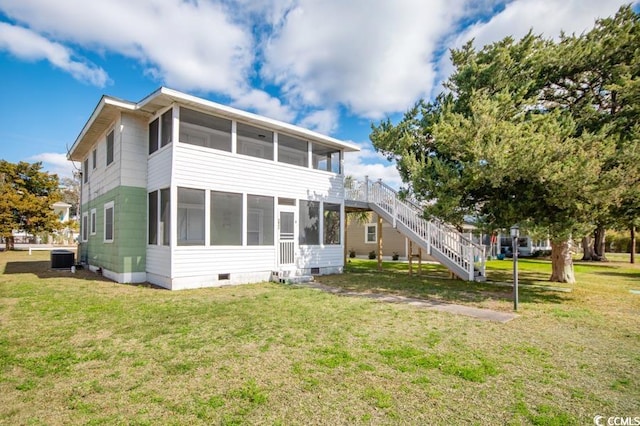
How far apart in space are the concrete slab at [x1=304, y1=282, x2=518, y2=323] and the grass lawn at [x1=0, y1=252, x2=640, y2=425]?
0.34 m

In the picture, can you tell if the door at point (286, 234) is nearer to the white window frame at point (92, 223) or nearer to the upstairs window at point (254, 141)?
the upstairs window at point (254, 141)

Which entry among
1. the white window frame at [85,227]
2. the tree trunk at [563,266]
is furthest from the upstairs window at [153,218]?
the tree trunk at [563,266]

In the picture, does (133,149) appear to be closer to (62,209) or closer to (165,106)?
(165,106)

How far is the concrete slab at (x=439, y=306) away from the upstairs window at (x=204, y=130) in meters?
5.60

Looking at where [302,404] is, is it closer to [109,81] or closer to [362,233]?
[109,81]

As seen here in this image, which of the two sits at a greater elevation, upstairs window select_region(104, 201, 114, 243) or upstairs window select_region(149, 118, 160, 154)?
upstairs window select_region(149, 118, 160, 154)

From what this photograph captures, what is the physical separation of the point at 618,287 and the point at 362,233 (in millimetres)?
15827

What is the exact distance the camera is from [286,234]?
12.1m

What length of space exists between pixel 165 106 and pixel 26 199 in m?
24.5

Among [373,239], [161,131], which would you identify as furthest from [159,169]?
[373,239]

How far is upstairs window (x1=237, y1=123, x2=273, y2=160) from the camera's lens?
11070mm

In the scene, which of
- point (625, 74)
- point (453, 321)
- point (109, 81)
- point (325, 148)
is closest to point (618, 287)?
point (625, 74)

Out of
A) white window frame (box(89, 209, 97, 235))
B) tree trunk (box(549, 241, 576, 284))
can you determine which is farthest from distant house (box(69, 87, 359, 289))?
tree trunk (box(549, 241, 576, 284))

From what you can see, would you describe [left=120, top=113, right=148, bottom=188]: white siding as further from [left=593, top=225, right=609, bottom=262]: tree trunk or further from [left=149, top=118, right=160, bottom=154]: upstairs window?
[left=593, top=225, right=609, bottom=262]: tree trunk
